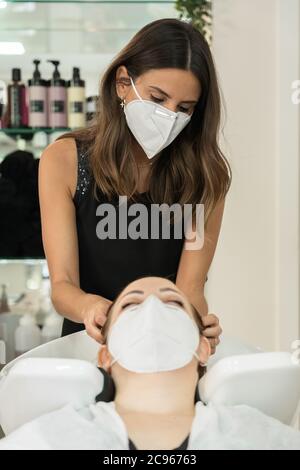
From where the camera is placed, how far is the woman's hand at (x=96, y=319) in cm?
112

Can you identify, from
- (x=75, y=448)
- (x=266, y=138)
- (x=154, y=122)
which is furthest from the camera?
(x=266, y=138)

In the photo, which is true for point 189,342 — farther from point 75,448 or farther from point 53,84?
point 53,84

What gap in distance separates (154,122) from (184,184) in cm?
15

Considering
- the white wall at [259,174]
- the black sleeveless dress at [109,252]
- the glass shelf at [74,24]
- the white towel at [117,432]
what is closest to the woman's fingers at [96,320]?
the white towel at [117,432]

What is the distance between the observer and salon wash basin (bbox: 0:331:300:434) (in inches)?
42.0

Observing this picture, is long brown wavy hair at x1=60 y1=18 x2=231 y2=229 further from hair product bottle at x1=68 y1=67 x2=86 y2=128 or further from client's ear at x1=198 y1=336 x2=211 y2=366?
hair product bottle at x1=68 y1=67 x2=86 y2=128

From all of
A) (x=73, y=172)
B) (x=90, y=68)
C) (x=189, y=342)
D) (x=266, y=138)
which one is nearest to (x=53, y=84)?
(x=90, y=68)

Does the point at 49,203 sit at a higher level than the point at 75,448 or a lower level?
higher

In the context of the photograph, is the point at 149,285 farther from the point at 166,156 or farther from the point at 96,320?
the point at 166,156

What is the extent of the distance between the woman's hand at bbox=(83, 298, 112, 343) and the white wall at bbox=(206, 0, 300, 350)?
118cm

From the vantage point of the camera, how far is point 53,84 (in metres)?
2.35

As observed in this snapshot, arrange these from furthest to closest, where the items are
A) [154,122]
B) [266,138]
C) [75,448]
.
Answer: [266,138] < [154,122] < [75,448]

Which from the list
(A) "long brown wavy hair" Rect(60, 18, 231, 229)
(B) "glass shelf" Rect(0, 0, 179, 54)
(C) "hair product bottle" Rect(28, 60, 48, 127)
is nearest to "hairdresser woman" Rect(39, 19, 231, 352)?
(A) "long brown wavy hair" Rect(60, 18, 231, 229)

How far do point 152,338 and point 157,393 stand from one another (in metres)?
0.10
